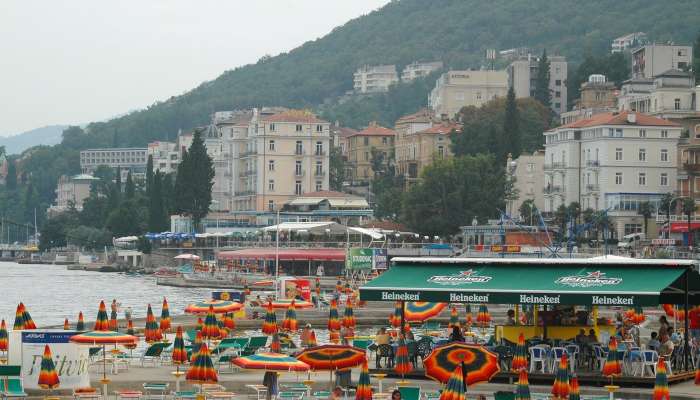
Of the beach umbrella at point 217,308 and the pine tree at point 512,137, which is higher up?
the pine tree at point 512,137

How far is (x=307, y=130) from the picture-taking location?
159000mm

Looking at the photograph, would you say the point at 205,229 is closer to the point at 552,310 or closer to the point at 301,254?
the point at 301,254

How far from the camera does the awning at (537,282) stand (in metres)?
35.2

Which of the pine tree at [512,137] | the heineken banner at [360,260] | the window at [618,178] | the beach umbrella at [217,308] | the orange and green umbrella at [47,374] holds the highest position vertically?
the pine tree at [512,137]

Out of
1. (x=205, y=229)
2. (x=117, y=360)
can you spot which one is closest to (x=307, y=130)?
(x=205, y=229)

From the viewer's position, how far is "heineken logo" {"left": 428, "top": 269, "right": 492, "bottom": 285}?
37.2 m

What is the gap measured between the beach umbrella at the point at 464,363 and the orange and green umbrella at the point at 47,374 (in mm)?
7784

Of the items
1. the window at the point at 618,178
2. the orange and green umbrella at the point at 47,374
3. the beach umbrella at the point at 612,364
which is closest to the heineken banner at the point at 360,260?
the window at the point at 618,178

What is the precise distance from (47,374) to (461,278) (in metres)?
9.86

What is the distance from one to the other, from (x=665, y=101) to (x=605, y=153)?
46.0ft

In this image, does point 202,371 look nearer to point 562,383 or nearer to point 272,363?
point 272,363

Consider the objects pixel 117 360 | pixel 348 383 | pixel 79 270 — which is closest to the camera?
pixel 348 383

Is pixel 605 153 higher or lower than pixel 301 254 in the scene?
higher

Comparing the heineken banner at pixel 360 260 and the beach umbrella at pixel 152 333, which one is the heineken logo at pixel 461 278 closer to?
the beach umbrella at pixel 152 333
